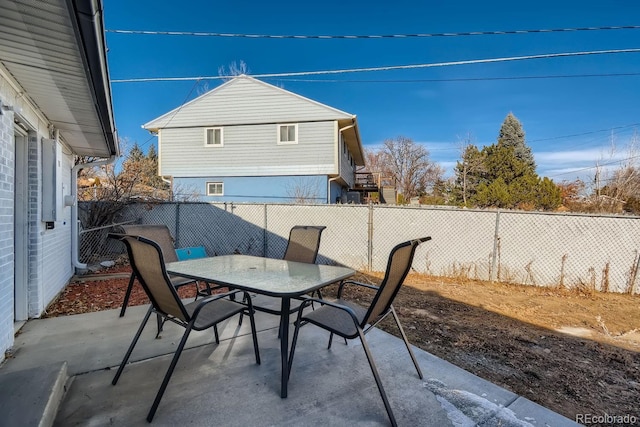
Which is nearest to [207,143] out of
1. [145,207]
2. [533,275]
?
[145,207]

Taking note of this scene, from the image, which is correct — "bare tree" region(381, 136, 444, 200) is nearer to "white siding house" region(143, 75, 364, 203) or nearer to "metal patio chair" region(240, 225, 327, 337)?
"white siding house" region(143, 75, 364, 203)

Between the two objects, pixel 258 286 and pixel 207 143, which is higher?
pixel 207 143

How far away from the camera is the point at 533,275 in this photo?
552cm

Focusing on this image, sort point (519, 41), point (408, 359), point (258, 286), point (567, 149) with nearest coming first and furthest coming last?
point (258, 286), point (408, 359), point (519, 41), point (567, 149)

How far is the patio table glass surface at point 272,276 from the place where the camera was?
2.16 metres

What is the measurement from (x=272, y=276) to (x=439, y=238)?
4.42m

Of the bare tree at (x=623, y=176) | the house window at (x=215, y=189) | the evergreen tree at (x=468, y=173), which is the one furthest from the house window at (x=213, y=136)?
the bare tree at (x=623, y=176)

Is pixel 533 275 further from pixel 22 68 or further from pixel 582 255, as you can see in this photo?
pixel 22 68

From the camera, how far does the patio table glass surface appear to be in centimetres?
216

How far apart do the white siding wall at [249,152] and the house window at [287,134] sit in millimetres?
155

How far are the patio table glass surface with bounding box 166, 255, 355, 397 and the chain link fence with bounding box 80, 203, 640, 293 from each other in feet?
11.6

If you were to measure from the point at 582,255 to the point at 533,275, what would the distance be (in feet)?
2.56

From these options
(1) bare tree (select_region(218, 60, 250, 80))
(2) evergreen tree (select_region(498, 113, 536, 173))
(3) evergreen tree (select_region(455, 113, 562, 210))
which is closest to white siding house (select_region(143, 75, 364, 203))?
(1) bare tree (select_region(218, 60, 250, 80))

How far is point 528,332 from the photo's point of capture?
3445mm
